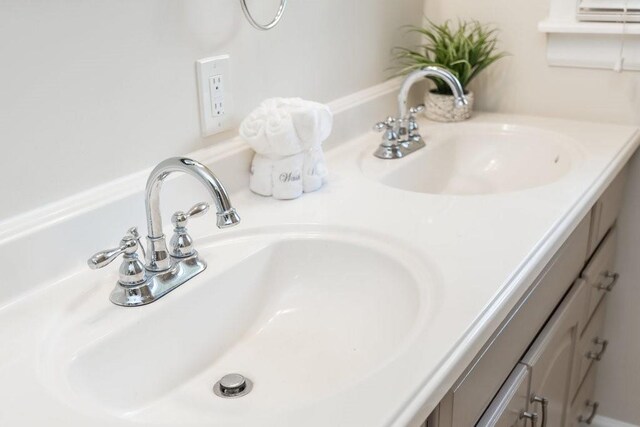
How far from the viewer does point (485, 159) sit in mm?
1689

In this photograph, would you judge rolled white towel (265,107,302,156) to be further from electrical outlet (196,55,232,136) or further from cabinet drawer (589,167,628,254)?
cabinet drawer (589,167,628,254)

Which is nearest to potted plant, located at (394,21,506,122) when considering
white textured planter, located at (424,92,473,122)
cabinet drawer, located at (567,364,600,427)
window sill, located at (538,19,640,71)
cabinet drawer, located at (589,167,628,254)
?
white textured planter, located at (424,92,473,122)

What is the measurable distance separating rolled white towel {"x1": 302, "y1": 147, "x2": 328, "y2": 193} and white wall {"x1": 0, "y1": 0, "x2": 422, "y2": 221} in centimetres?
16

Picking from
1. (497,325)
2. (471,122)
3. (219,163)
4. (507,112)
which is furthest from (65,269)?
(507,112)

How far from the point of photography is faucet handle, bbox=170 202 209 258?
0.94 meters

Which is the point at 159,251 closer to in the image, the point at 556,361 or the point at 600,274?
the point at 556,361

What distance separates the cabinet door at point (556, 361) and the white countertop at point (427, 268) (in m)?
0.19

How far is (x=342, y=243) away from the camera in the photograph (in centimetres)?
109

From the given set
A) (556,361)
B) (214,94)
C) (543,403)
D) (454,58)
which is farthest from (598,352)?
(214,94)

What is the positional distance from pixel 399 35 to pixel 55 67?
40.6 inches

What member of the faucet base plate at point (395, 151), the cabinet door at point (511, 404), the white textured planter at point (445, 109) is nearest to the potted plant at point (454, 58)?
the white textured planter at point (445, 109)

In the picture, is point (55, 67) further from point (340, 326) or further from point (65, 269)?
point (340, 326)

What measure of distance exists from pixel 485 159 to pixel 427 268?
0.77 meters

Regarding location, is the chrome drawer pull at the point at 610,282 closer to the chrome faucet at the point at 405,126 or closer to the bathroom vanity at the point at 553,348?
the bathroom vanity at the point at 553,348
